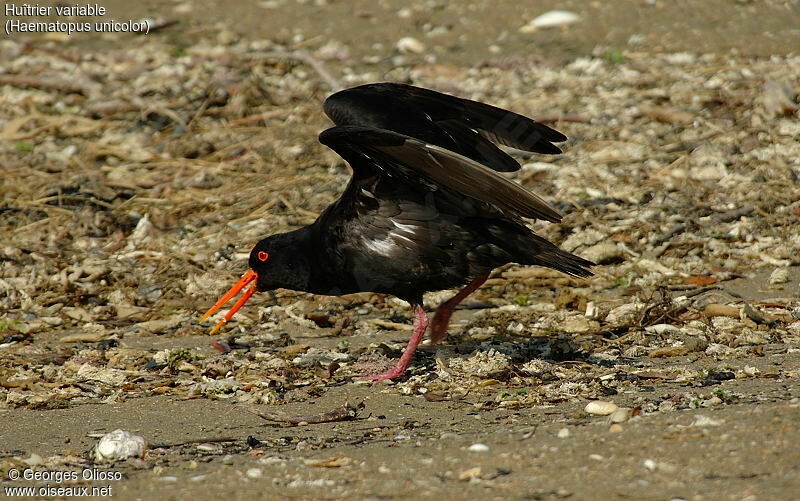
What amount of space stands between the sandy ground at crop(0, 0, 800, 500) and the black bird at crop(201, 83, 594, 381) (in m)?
0.43

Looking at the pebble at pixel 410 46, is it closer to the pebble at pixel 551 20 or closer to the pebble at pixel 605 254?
the pebble at pixel 551 20

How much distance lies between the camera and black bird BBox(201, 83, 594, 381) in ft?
16.3

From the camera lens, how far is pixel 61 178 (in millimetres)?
7922

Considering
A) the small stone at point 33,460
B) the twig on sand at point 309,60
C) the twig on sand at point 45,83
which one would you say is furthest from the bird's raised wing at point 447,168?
the twig on sand at point 45,83

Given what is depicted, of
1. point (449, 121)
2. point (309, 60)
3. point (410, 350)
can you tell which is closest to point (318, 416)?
point (410, 350)

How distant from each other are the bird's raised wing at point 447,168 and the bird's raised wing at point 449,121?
2.46 feet

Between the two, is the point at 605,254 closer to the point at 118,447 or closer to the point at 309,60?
the point at 118,447

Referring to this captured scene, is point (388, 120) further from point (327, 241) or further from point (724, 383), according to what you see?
point (724, 383)

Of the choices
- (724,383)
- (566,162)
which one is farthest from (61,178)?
(724,383)

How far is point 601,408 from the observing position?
4062 mm

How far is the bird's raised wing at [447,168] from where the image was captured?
4250 mm

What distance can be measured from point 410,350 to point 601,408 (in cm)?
134

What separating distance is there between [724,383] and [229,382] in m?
2.40

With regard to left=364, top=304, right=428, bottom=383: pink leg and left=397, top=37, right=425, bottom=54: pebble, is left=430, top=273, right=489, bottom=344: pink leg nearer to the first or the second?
left=364, top=304, right=428, bottom=383: pink leg
